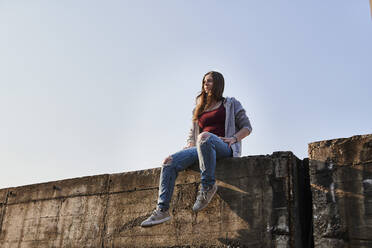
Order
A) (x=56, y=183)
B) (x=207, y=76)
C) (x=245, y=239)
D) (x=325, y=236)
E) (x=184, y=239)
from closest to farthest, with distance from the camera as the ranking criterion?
(x=325, y=236) < (x=245, y=239) < (x=184, y=239) < (x=207, y=76) < (x=56, y=183)

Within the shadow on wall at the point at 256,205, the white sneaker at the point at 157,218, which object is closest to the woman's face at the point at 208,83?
the shadow on wall at the point at 256,205

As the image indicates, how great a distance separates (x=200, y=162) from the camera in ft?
16.1

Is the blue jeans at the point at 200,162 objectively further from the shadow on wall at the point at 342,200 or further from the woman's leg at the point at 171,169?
the shadow on wall at the point at 342,200

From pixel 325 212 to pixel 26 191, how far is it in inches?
162

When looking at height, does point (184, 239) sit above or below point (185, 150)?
below

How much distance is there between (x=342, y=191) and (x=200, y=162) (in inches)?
53.9

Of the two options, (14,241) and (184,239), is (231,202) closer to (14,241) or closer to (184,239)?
(184,239)

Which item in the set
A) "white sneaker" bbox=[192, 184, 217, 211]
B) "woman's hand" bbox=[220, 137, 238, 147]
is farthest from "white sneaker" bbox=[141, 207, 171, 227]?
"woman's hand" bbox=[220, 137, 238, 147]

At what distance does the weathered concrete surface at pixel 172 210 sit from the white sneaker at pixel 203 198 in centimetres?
13

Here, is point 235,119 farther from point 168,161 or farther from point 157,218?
point 157,218

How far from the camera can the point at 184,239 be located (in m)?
5.02

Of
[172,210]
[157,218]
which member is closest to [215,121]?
[172,210]

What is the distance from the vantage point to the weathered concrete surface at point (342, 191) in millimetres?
4113

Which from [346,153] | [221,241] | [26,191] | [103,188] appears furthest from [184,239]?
[26,191]
